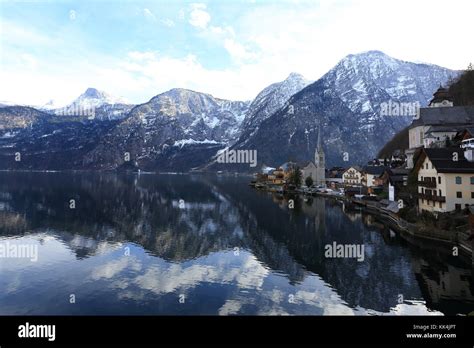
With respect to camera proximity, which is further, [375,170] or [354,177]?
[354,177]

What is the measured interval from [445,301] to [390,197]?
192ft

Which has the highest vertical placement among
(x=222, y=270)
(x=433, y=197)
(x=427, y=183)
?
(x=427, y=183)

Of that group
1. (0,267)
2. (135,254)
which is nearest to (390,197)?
(135,254)

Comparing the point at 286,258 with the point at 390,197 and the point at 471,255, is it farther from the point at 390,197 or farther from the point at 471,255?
the point at 390,197

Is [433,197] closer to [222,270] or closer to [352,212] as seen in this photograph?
[352,212]

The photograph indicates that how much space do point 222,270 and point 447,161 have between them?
4187cm

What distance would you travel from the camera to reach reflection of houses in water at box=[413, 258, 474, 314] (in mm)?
29984

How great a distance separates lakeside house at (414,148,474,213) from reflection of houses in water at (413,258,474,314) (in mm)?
16634

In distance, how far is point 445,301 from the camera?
31047 millimetres

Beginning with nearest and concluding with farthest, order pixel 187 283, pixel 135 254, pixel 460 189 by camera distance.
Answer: pixel 187 283 → pixel 135 254 → pixel 460 189

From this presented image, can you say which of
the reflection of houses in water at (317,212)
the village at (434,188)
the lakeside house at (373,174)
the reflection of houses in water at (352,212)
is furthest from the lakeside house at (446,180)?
the lakeside house at (373,174)

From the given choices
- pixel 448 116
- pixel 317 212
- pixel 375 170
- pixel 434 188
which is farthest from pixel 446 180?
pixel 375 170

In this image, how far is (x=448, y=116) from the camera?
321 feet

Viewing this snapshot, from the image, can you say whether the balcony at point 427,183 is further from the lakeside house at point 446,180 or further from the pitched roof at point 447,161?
the pitched roof at point 447,161
